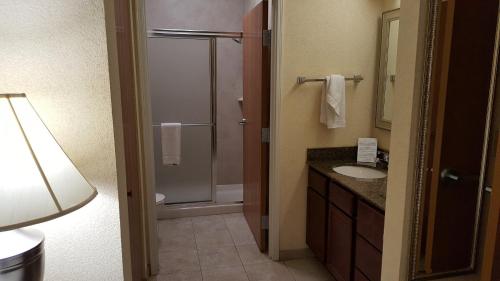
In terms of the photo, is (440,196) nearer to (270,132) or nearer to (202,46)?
(270,132)

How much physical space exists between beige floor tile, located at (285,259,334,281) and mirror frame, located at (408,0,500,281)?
1.40 metres

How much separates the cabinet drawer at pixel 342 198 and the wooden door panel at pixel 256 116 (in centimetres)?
66

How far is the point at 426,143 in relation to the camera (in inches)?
47.7

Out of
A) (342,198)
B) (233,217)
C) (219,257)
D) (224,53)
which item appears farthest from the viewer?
(224,53)

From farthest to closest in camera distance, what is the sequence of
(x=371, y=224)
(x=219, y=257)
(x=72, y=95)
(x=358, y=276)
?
(x=219, y=257), (x=358, y=276), (x=371, y=224), (x=72, y=95)

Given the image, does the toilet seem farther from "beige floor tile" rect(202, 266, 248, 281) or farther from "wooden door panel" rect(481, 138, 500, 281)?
"wooden door panel" rect(481, 138, 500, 281)

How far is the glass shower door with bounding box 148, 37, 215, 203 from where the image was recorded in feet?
11.4

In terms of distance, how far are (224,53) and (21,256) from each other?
11.8 feet

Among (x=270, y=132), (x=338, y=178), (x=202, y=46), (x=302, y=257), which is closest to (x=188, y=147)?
(x=202, y=46)

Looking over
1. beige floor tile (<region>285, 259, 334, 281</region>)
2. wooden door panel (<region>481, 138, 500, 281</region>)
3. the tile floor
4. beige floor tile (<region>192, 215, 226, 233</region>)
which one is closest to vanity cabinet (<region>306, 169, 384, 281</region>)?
beige floor tile (<region>285, 259, 334, 281</region>)

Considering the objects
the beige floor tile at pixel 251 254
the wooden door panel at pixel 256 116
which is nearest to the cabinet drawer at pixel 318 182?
the wooden door panel at pixel 256 116

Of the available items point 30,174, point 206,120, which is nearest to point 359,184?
point 30,174

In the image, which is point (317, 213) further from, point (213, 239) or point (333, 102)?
point (213, 239)

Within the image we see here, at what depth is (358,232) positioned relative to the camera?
2.06 m
